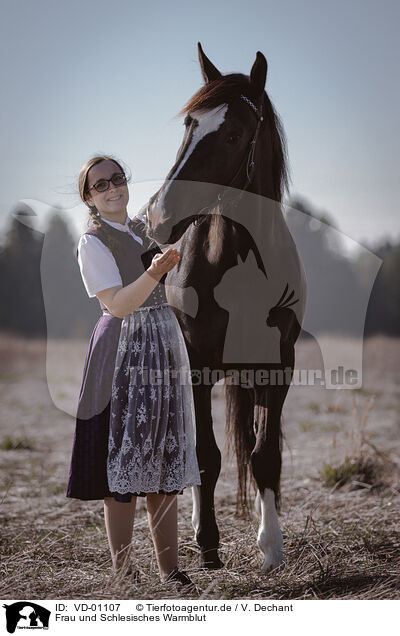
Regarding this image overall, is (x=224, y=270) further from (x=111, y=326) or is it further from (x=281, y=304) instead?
(x=111, y=326)

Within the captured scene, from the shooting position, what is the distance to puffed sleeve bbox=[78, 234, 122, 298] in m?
1.96

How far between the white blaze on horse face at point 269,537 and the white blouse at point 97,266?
4.27ft

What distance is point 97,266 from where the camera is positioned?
6.48 feet

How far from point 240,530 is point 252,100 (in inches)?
89.0

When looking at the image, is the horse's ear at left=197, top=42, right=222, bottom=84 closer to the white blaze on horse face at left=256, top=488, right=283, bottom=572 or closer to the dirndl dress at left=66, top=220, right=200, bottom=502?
the dirndl dress at left=66, top=220, right=200, bottom=502

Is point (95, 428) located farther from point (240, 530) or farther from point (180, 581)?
point (240, 530)

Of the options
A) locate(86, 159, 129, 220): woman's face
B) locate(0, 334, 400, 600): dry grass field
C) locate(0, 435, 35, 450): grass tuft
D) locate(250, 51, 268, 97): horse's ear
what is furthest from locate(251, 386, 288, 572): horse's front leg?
locate(0, 435, 35, 450): grass tuft

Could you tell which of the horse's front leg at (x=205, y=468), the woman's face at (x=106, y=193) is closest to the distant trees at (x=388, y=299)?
the horse's front leg at (x=205, y=468)

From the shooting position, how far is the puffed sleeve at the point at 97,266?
1963 millimetres

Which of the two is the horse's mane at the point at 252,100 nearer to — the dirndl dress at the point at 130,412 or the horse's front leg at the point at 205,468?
the dirndl dress at the point at 130,412

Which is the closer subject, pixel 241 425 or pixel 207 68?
pixel 207 68

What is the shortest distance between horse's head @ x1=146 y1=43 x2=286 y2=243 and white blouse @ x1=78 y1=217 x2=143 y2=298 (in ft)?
0.65

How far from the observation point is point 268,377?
2.58 meters
